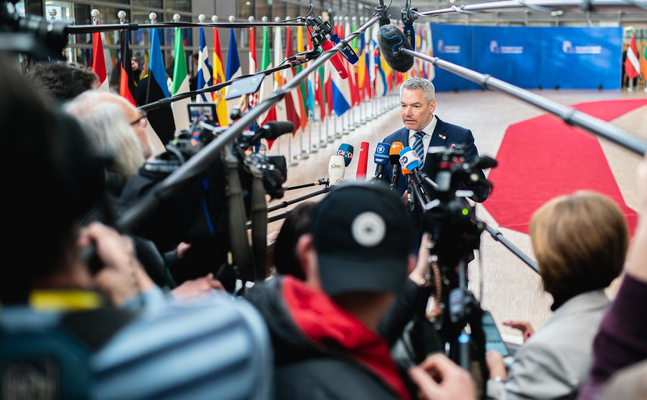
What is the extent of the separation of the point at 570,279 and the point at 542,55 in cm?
2028

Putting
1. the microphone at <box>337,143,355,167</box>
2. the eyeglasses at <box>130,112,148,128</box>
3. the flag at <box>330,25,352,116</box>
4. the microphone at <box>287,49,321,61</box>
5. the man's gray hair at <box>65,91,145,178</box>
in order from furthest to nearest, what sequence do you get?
1. the flag at <box>330,25,352,116</box>
2. the microphone at <box>337,143,355,167</box>
3. the microphone at <box>287,49,321,61</box>
4. the eyeglasses at <box>130,112,148,128</box>
5. the man's gray hair at <box>65,91,145,178</box>

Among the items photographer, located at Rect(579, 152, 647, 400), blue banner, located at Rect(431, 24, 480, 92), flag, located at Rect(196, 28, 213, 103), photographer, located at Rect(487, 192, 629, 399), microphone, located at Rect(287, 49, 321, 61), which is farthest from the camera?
blue banner, located at Rect(431, 24, 480, 92)

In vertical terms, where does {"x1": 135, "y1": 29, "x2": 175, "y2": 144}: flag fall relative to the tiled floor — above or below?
above

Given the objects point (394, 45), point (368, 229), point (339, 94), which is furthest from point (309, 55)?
point (339, 94)

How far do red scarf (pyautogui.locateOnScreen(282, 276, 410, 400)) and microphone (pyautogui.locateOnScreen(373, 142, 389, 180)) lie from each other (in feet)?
4.89

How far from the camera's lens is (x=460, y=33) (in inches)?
755

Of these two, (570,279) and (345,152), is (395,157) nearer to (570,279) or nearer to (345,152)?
(345,152)

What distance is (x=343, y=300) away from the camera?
97 centimetres

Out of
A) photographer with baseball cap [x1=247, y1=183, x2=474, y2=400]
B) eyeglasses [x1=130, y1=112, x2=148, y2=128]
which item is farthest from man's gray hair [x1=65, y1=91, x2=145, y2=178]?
photographer with baseball cap [x1=247, y1=183, x2=474, y2=400]

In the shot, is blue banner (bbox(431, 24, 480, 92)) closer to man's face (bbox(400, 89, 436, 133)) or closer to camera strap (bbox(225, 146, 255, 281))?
man's face (bbox(400, 89, 436, 133))

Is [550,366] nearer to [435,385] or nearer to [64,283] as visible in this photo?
[435,385]

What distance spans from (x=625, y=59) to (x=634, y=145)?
21.4m

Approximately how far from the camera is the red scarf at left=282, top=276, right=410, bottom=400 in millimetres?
917

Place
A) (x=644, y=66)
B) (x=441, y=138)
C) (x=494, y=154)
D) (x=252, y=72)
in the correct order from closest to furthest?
(x=441, y=138) < (x=252, y=72) < (x=494, y=154) < (x=644, y=66)
